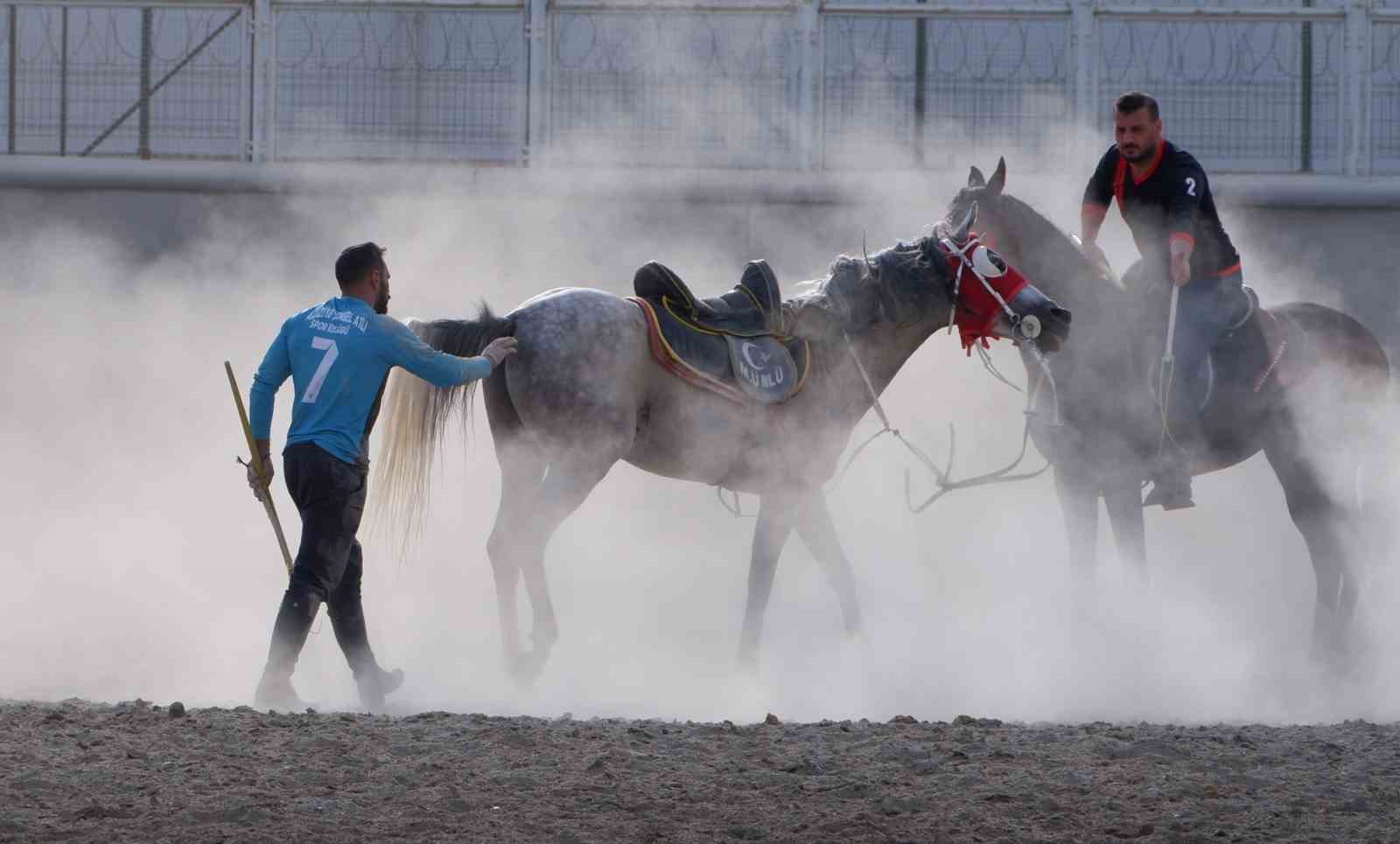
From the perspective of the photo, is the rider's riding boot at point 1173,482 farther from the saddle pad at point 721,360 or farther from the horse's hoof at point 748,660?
the horse's hoof at point 748,660

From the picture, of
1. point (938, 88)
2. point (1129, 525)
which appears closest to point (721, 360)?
point (1129, 525)

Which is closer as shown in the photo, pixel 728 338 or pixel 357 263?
pixel 357 263

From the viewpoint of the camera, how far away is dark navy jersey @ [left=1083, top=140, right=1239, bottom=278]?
726cm

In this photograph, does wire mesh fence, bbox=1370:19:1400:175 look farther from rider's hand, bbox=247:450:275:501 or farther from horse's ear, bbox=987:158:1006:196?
rider's hand, bbox=247:450:275:501

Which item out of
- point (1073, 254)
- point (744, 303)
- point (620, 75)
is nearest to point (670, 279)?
point (744, 303)

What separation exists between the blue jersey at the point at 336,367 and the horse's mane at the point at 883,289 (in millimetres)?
1945

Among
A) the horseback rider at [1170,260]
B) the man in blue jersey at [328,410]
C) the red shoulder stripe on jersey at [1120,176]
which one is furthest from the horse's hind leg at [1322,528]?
the man in blue jersey at [328,410]

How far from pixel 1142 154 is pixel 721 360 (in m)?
1.93

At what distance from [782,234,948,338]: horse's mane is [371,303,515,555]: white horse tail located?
1.35 m

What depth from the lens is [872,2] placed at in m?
11.5

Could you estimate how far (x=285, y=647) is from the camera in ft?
19.4

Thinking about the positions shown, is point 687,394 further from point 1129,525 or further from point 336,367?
point 1129,525

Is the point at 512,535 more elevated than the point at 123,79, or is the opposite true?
the point at 123,79

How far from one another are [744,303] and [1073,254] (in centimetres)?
139
